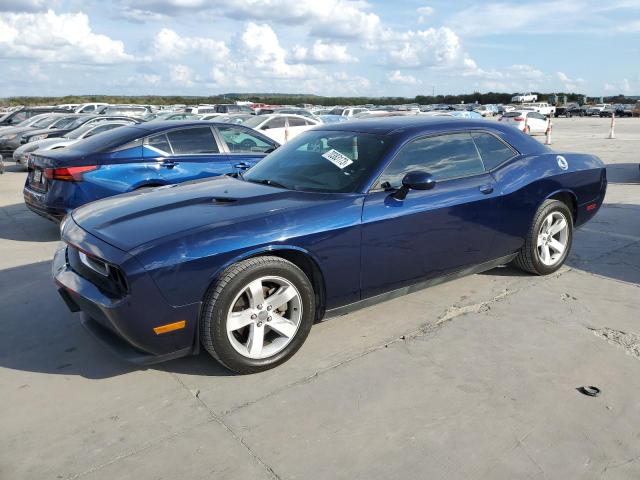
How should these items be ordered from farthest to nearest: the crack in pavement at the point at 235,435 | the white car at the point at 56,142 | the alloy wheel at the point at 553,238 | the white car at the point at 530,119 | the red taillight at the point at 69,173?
the white car at the point at 530,119
the white car at the point at 56,142
the red taillight at the point at 69,173
the alloy wheel at the point at 553,238
the crack in pavement at the point at 235,435

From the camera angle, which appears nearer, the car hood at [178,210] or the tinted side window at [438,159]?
the car hood at [178,210]

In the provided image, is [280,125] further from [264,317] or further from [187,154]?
[264,317]

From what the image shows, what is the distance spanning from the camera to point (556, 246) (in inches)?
199

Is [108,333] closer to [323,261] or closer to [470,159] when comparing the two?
[323,261]

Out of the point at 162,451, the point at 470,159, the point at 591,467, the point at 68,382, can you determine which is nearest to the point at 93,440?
the point at 162,451

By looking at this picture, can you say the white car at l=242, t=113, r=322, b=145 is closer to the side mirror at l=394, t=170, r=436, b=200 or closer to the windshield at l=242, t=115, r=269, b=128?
the windshield at l=242, t=115, r=269, b=128

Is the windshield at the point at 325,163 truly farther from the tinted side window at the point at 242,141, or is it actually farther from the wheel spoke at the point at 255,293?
the tinted side window at the point at 242,141

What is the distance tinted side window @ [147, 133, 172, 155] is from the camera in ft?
22.2

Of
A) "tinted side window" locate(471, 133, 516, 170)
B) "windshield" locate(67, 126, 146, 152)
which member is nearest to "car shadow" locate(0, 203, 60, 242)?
"windshield" locate(67, 126, 146, 152)

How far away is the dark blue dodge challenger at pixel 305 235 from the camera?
3.06 metres

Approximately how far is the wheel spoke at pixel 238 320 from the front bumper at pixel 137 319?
20 cm

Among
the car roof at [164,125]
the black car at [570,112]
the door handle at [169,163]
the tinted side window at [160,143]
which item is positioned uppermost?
the black car at [570,112]

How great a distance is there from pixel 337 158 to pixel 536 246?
6.73 feet

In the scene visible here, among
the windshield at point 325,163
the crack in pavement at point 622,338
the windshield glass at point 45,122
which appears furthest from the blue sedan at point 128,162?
the windshield glass at point 45,122
